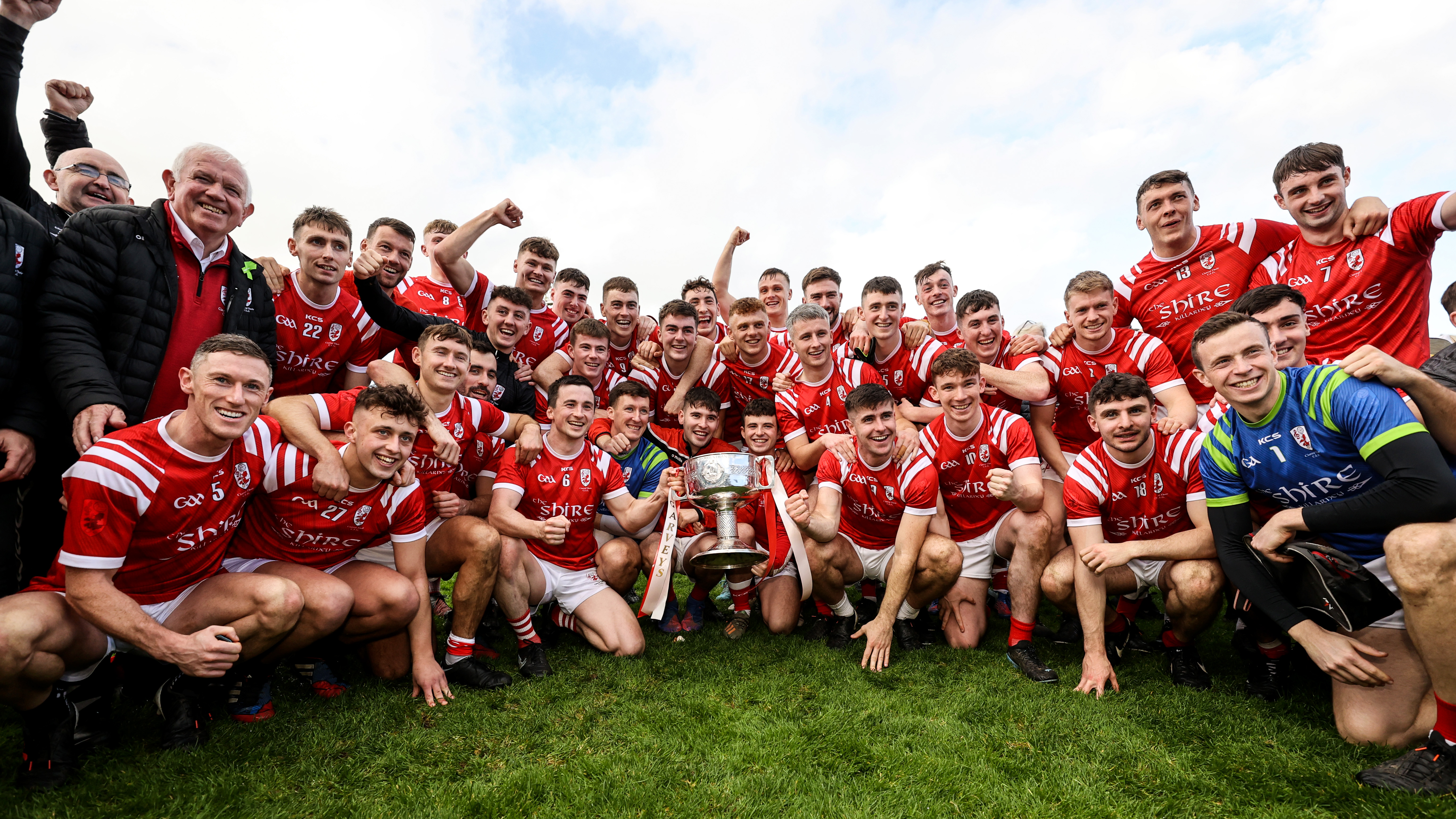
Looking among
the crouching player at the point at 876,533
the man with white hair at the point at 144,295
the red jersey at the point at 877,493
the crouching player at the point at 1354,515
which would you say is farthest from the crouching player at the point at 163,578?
the crouching player at the point at 1354,515

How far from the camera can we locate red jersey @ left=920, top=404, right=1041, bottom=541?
5133 mm

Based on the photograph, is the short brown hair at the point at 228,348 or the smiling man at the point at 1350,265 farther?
the smiling man at the point at 1350,265

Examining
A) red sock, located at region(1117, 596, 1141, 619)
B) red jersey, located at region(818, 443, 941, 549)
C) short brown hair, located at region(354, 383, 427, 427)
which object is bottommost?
red sock, located at region(1117, 596, 1141, 619)

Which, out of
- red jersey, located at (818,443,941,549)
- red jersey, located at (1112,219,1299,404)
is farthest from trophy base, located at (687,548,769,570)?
red jersey, located at (1112,219,1299,404)

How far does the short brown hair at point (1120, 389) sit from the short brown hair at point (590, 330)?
4.18m

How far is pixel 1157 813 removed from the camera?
9.10 feet

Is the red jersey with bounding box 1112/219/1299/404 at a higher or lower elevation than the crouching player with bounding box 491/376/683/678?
higher

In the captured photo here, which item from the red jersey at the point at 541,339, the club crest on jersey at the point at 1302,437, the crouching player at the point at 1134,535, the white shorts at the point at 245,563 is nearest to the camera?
the club crest on jersey at the point at 1302,437

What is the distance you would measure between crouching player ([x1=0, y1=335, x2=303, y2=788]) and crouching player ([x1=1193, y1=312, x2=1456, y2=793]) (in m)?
5.19

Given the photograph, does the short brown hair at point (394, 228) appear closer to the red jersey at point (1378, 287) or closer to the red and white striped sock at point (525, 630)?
the red and white striped sock at point (525, 630)

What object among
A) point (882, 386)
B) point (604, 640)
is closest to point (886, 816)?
point (604, 640)

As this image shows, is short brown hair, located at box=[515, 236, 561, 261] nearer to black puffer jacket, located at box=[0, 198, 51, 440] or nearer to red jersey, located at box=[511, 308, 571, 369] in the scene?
red jersey, located at box=[511, 308, 571, 369]

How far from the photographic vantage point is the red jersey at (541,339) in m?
6.73

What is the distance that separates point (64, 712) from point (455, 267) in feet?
14.5
